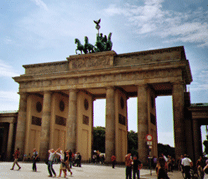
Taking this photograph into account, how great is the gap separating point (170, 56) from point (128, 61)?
606cm

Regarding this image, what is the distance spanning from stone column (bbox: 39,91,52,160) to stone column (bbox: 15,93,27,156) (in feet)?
12.5

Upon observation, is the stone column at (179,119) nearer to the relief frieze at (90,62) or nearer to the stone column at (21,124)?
the relief frieze at (90,62)

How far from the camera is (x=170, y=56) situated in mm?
36438

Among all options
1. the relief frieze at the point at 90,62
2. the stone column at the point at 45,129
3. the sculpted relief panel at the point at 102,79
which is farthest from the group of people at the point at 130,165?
the stone column at the point at 45,129

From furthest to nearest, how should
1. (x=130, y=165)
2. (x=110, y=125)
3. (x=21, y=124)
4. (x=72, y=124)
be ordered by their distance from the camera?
1. (x=21, y=124)
2. (x=72, y=124)
3. (x=110, y=125)
4. (x=130, y=165)

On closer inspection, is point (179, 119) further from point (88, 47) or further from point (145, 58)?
point (88, 47)

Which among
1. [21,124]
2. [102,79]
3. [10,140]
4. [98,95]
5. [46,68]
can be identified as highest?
[46,68]

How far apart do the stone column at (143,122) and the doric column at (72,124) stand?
390 inches

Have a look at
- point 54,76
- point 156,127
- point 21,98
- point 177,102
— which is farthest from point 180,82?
point 21,98

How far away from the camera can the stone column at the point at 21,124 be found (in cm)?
4175

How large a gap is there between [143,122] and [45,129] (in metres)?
15.4

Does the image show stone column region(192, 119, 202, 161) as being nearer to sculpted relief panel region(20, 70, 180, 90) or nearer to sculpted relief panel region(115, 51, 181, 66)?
sculpted relief panel region(20, 70, 180, 90)

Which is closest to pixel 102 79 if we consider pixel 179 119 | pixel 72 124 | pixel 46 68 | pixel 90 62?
pixel 90 62

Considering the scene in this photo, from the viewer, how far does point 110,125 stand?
37.0 meters
